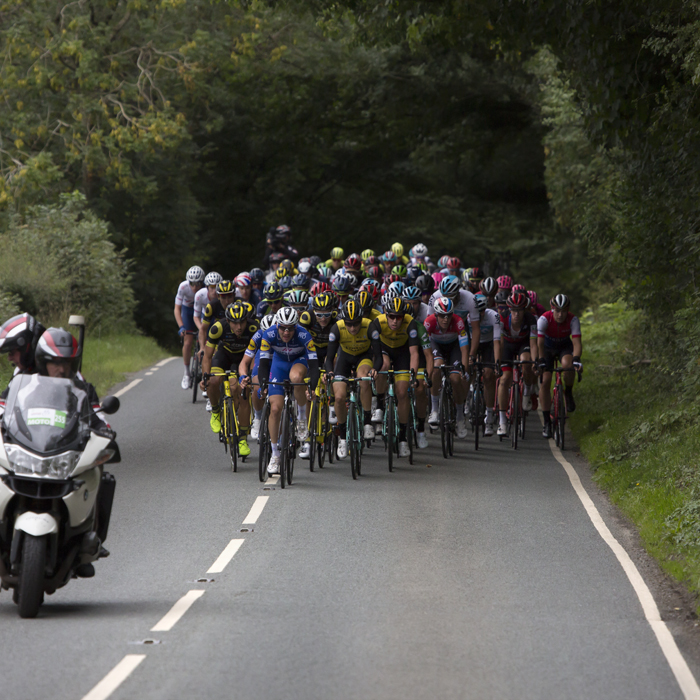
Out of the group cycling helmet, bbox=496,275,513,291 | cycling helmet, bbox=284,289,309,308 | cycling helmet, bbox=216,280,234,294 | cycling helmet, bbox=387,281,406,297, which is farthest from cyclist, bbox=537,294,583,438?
cycling helmet, bbox=216,280,234,294

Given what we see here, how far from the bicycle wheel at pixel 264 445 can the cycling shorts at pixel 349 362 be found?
124 cm

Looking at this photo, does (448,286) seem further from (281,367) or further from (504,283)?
(281,367)

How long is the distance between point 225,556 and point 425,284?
943 cm

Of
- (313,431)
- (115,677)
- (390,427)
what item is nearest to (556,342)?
(390,427)

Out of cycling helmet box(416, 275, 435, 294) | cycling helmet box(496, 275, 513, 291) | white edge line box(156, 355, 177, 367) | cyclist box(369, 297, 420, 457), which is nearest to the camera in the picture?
cyclist box(369, 297, 420, 457)

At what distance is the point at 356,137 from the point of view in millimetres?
46531

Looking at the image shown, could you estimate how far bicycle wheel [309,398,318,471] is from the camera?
14.3 m

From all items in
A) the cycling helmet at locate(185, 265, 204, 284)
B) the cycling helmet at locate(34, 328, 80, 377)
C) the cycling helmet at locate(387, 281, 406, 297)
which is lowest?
the cycling helmet at locate(185, 265, 204, 284)

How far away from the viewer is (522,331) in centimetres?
1756

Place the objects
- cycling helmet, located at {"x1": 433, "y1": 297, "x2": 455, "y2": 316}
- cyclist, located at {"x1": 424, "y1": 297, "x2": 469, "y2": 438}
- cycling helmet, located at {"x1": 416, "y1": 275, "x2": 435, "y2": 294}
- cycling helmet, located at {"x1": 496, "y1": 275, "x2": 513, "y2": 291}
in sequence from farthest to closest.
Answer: cycling helmet, located at {"x1": 416, "y1": 275, "x2": 435, "y2": 294}, cycling helmet, located at {"x1": 496, "y1": 275, "x2": 513, "y2": 291}, cyclist, located at {"x1": 424, "y1": 297, "x2": 469, "y2": 438}, cycling helmet, located at {"x1": 433, "y1": 297, "x2": 455, "y2": 316}

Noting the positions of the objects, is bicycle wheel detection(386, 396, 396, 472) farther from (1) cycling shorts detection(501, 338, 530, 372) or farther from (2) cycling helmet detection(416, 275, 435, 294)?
(2) cycling helmet detection(416, 275, 435, 294)

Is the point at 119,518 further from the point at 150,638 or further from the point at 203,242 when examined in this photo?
the point at 203,242

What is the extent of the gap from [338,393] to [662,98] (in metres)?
6.19

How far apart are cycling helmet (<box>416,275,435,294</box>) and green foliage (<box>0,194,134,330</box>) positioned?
1200 centimetres
